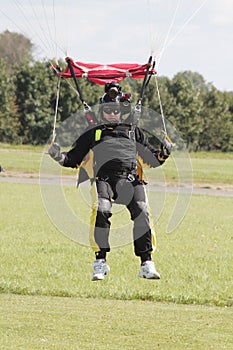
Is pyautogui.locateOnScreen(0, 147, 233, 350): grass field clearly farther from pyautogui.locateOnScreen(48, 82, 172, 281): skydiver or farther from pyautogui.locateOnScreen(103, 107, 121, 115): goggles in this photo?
pyautogui.locateOnScreen(103, 107, 121, 115): goggles

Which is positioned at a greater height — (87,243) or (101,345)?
(87,243)

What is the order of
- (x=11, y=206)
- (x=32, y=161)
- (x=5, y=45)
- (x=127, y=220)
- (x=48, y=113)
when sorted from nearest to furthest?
(x=127, y=220), (x=11, y=206), (x=32, y=161), (x=48, y=113), (x=5, y=45)

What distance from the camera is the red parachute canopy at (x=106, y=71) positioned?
911 centimetres

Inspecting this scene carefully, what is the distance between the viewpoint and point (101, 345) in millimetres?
12328

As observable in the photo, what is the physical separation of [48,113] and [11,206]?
2644cm

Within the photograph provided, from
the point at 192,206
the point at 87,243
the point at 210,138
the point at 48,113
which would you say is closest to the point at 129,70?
the point at 87,243

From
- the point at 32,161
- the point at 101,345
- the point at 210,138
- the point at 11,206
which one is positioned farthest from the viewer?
the point at 210,138

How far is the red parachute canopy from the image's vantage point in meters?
9.11

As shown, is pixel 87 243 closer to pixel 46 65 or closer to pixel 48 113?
pixel 48 113

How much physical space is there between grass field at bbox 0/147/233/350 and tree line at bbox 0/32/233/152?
28493mm

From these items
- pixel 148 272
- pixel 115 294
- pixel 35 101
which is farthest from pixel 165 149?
pixel 35 101

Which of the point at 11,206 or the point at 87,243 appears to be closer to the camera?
the point at 87,243

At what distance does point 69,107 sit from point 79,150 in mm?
39691

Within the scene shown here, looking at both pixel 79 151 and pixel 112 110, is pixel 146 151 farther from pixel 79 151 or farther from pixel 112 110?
pixel 79 151
